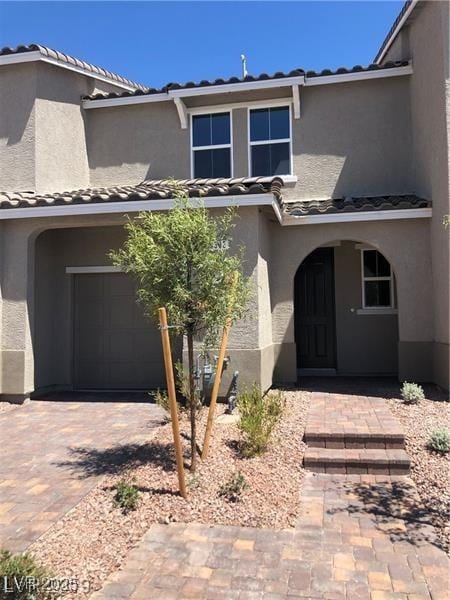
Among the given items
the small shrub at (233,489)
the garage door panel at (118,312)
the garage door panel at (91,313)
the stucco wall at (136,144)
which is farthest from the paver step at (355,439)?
the stucco wall at (136,144)

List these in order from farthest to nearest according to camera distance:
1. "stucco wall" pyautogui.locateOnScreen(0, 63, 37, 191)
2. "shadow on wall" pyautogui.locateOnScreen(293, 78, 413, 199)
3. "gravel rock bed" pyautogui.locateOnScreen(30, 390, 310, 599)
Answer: "shadow on wall" pyautogui.locateOnScreen(293, 78, 413, 199) < "stucco wall" pyautogui.locateOnScreen(0, 63, 37, 191) < "gravel rock bed" pyautogui.locateOnScreen(30, 390, 310, 599)

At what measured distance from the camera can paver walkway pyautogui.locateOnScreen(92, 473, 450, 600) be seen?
3.41 metres

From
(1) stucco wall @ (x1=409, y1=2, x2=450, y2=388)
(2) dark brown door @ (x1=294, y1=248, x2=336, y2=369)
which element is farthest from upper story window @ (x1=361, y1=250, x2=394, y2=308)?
(1) stucco wall @ (x1=409, y1=2, x2=450, y2=388)

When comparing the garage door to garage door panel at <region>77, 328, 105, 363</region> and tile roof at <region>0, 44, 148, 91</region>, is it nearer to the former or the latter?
garage door panel at <region>77, 328, 105, 363</region>

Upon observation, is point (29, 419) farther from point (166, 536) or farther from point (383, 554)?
point (383, 554)

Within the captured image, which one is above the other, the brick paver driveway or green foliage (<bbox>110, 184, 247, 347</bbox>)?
green foliage (<bbox>110, 184, 247, 347</bbox>)

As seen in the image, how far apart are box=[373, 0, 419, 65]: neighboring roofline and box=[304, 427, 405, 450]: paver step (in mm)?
7990

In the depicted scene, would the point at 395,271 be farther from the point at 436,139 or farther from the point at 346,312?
the point at 436,139

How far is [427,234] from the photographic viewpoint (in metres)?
9.16

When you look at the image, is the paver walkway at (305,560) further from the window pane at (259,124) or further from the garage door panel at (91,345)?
the window pane at (259,124)

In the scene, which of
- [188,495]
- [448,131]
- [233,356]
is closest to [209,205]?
[233,356]

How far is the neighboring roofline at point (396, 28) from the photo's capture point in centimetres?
948

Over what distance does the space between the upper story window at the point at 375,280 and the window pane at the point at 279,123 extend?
3196mm

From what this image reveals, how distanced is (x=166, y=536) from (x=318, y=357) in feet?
25.1
